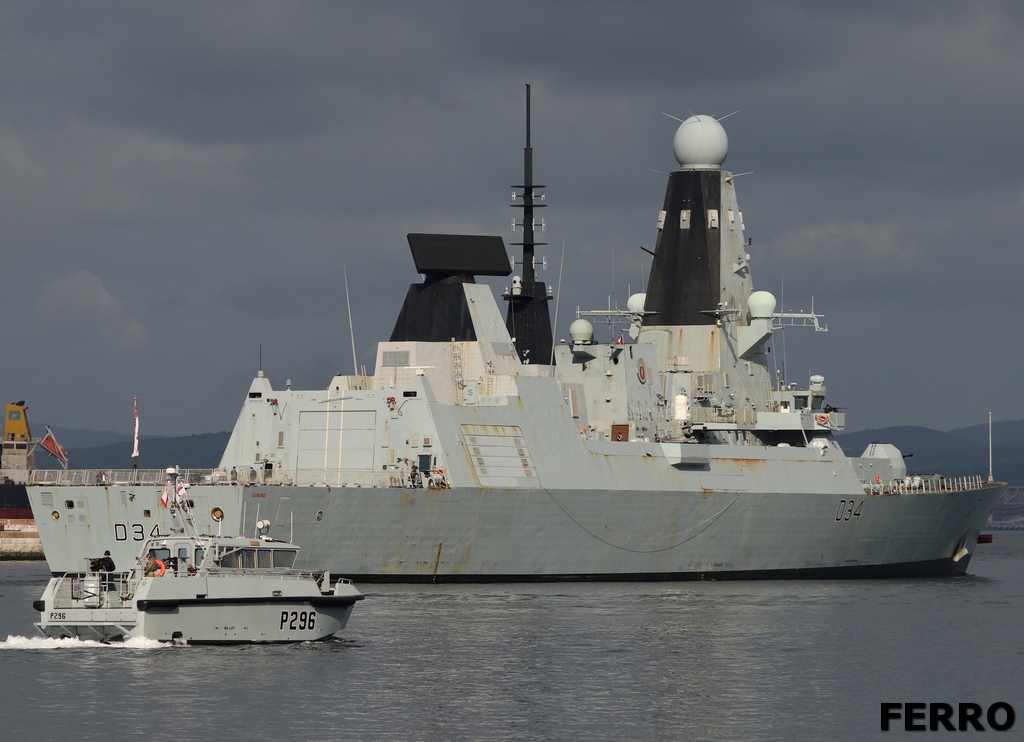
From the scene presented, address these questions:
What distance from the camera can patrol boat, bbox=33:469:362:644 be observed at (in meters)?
28.8

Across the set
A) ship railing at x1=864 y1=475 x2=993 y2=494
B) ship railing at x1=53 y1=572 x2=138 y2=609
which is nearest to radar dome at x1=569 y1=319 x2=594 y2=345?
ship railing at x1=864 y1=475 x2=993 y2=494

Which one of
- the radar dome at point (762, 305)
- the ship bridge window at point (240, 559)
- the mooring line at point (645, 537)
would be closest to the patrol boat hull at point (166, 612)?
the ship bridge window at point (240, 559)

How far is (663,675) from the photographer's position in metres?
27.7

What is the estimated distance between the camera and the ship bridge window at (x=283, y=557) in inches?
1179

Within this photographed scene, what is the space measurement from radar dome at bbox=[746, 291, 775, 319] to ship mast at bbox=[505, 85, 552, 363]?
6.54 m

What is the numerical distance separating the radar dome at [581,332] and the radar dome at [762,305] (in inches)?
227

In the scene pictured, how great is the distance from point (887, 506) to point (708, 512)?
687 cm

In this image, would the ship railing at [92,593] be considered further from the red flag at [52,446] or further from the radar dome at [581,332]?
the red flag at [52,446]

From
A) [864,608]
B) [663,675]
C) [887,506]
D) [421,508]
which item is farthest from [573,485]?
[663,675]

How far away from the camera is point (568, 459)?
43.8 m

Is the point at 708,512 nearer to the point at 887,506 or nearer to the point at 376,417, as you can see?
the point at 887,506

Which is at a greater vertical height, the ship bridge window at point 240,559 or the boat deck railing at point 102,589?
the ship bridge window at point 240,559

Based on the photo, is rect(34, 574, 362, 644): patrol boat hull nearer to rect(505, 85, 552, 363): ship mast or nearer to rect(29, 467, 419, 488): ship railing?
rect(29, 467, 419, 488): ship railing

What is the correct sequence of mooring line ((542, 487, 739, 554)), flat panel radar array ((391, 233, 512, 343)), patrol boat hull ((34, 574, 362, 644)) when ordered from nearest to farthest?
patrol boat hull ((34, 574, 362, 644)) < mooring line ((542, 487, 739, 554)) < flat panel radar array ((391, 233, 512, 343))
